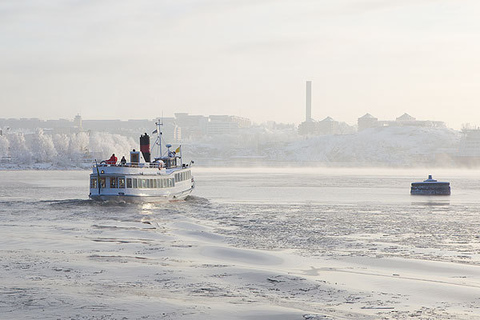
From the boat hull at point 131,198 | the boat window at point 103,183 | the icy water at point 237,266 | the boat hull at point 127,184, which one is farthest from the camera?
the boat window at point 103,183

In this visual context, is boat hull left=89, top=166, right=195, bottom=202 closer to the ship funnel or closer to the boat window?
the boat window

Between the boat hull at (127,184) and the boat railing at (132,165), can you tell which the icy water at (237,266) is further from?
the boat railing at (132,165)

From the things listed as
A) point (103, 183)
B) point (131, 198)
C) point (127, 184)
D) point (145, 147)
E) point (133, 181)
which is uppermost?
point (145, 147)

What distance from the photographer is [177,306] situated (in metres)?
24.2

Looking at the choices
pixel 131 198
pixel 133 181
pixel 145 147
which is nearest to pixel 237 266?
pixel 131 198

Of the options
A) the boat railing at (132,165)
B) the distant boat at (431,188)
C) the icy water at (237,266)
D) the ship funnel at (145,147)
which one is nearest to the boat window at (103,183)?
the boat railing at (132,165)

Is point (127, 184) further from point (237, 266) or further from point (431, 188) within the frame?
point (431, 188)

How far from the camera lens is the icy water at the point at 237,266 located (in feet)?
78.8

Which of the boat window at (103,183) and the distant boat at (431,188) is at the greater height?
the boat window at (103,183)

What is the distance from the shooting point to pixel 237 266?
32.9 meters

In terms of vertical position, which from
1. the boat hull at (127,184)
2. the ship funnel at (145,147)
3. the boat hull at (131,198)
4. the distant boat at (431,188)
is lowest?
the distant boat at (431,188)

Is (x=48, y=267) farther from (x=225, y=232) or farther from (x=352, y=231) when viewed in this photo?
(x=352, y=231)

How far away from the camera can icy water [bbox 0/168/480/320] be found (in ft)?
78.8

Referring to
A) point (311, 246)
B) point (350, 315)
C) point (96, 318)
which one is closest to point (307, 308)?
point (350, 315)
